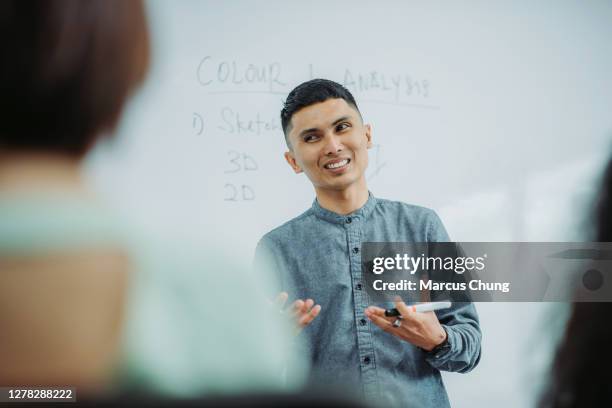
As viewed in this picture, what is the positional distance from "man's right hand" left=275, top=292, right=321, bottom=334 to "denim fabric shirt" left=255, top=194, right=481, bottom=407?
1 cm

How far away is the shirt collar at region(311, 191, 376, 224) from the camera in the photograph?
59.5 inches

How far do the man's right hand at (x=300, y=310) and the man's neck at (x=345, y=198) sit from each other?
0.24 meters

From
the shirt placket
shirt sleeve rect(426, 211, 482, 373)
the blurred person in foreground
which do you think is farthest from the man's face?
the blurred person in foreground

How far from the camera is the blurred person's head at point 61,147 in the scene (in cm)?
36

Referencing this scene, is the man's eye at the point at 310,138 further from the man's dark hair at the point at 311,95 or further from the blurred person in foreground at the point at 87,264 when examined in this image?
the blurred person in foreground at the point at 87,264

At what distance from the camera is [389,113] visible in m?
1.54

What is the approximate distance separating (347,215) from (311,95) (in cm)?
31

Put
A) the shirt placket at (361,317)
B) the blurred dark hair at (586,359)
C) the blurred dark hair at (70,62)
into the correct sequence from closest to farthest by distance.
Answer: the blurred dark hair at (70,62), the blurred dark hair at (586,359), the shirt placket at (361,317)

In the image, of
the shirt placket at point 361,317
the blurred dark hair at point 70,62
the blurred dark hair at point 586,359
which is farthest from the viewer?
the shirt placket at point 361,317

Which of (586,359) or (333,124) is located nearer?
(586,359)

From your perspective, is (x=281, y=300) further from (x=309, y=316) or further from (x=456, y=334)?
(x=456, y=334)

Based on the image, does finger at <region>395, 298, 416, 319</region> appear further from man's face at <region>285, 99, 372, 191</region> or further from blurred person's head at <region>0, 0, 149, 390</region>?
blurred person's head at <region>0, 0, 149, 390</region>

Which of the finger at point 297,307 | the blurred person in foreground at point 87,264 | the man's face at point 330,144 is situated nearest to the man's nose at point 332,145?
the man's face at point 330,144

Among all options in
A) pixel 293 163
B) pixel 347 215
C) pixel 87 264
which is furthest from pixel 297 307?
pixel 87 264
